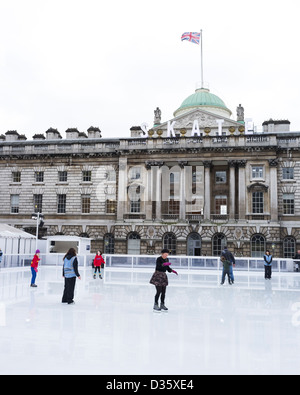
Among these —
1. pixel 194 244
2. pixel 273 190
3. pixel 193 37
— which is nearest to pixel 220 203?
pixel 194 244

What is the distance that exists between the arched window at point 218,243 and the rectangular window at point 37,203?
1984 centimetres

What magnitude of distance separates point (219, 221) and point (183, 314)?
2971cm

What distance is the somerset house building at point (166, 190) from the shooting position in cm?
4025

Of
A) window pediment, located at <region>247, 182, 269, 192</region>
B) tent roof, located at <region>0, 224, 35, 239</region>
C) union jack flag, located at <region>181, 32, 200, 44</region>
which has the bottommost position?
tent roof, located at <region>0, 224, 35, 239</region>

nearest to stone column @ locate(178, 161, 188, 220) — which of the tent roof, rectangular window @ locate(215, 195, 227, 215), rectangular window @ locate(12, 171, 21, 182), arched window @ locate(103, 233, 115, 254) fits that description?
rectangular window @ locate(215, 195, 227, 215)

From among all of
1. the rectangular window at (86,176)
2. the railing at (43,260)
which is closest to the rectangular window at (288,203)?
the railing at (43,260)

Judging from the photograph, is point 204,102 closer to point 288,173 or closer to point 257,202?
point 288,173

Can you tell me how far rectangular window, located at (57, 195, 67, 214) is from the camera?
148ft

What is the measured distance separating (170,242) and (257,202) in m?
9.87

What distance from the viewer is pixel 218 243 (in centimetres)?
4050

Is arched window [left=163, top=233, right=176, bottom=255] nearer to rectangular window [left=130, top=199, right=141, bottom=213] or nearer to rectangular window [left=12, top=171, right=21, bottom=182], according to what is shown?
rectangular window [left=130, top=199, right=141, bottom=213]

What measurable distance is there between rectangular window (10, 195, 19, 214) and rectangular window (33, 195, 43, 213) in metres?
2.16

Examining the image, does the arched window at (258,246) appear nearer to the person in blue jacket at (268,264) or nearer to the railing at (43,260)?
the person in blue jacket at (268,264)

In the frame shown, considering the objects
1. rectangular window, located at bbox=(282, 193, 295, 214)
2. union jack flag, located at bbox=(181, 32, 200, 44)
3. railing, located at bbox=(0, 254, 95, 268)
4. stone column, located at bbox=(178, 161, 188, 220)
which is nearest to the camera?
railing, located at bbox=(0, 254, 95, 268)
